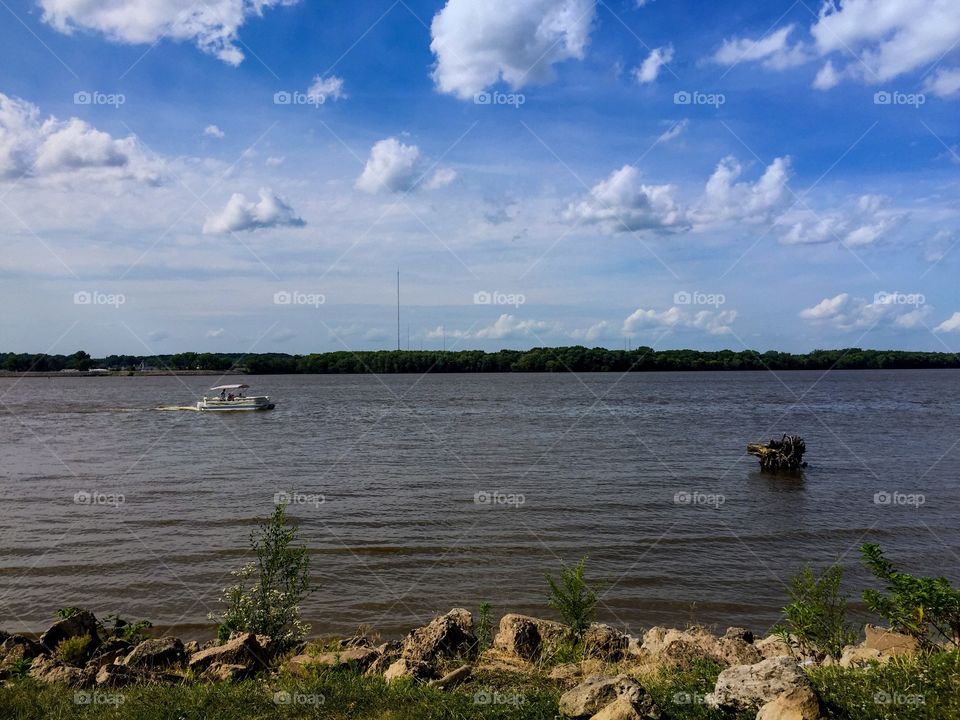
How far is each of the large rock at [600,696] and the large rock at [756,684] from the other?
2.19 feet

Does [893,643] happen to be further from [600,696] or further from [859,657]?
[600,696]

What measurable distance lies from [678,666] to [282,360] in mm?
200102

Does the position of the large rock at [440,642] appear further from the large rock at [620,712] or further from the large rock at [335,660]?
the large rock at [620,712]

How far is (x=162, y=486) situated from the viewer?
27094mm

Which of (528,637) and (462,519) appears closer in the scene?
(528,637)

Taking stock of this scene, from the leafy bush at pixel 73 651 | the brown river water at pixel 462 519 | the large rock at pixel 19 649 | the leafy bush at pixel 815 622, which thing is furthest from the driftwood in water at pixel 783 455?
the large rock at pixel 19 649

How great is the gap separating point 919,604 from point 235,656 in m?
8.34

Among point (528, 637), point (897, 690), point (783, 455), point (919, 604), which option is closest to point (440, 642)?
point (528, 637)

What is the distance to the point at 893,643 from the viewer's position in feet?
28.5

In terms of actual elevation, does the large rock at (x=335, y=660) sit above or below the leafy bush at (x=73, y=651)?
above

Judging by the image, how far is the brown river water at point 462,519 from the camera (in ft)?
48.3

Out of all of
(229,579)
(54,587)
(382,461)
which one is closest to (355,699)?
(229,579)

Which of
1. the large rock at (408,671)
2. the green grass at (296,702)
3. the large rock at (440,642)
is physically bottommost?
the large rock at (440,642)

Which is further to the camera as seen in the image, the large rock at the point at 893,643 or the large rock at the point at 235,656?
the large rock at the point at 235,656
